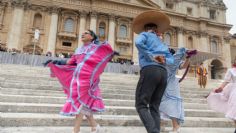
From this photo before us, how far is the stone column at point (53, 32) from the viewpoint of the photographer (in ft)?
87.5

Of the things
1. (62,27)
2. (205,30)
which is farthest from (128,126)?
(205,30)

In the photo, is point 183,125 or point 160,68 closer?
point 160,68

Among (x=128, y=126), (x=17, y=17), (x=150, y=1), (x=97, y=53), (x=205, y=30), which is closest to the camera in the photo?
(x=97, y=53)

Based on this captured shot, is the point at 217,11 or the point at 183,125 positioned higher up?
the point at 217,11

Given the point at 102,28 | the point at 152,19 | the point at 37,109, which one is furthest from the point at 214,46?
the point at 37,109

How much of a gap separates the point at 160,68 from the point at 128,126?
1663mm

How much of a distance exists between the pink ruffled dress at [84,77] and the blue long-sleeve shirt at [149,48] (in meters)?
0.83

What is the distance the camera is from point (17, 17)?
86.4ft

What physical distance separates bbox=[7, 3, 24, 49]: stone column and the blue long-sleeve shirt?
25498 mm

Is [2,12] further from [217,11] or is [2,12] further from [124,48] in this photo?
[217,11]

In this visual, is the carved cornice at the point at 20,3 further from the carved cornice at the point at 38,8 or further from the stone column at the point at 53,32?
the stone column at the point at 53,32

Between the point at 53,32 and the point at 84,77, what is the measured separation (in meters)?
25.0

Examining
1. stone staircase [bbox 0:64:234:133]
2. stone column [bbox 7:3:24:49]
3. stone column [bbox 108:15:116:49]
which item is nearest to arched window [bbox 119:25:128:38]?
stone column [bbox 108:15:116:49]

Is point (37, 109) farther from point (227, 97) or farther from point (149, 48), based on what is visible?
point (227, 97)
